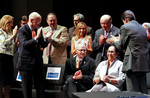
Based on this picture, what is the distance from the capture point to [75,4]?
23.6 feet

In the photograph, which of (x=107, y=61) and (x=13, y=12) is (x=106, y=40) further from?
(x=13, y=12)

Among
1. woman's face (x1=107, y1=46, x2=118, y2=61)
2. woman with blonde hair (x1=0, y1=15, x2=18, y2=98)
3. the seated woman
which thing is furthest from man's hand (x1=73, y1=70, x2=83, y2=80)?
woman with blonde hair (x1=0, y1=15, x2=18, y2=98)

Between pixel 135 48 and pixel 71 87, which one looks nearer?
pixel 135 48

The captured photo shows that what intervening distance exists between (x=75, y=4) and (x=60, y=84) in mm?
2717

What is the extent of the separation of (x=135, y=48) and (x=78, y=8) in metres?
3.34

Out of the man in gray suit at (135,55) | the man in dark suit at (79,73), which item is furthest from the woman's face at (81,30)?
the man in gray suit at (135,55)

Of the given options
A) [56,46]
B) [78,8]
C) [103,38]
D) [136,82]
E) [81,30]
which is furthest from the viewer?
[78,8]

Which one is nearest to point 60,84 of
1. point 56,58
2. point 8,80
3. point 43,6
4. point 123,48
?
point 56,58

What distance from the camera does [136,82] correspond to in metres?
4.03

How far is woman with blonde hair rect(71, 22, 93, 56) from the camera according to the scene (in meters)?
4.95

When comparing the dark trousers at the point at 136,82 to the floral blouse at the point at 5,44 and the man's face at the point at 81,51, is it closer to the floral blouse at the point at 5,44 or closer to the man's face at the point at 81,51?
the man's face at the point at 81,51

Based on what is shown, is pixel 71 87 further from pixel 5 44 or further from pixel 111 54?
pixel 5 44

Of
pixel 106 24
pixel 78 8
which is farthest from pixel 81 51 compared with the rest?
pixel 78 8

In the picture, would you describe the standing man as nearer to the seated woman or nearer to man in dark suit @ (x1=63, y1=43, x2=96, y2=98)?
man in dark suit @ (x1=63, y1=43, x2=96, y2=98)
